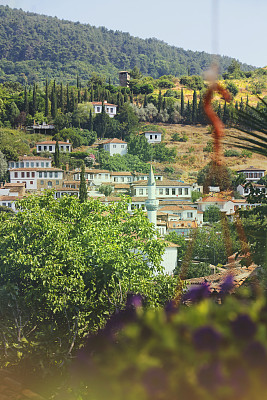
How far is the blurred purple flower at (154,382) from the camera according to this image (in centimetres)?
80

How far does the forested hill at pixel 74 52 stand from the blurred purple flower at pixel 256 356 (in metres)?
123

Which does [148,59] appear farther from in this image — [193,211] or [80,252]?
[80,252]

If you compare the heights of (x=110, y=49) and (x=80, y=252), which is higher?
(x=110, y=49)

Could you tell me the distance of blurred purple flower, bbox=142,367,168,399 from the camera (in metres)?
0.80

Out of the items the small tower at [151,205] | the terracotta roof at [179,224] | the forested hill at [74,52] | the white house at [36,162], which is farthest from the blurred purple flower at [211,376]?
the forested hill at [74,52]

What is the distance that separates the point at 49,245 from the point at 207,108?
7.83 m

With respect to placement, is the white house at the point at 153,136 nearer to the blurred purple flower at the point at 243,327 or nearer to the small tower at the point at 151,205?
the small tower at the point at 151,205

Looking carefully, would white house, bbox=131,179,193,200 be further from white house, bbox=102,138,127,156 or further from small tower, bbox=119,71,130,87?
small tower, bbox=119,71,130,87

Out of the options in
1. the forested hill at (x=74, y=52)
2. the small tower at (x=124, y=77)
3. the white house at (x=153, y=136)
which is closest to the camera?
the white house at (x=153, y=136)

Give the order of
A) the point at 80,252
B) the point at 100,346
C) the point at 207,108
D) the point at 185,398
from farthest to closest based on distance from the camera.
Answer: the point at 80,252
the point at 207,108
the point at 100,346
the point at 185,398

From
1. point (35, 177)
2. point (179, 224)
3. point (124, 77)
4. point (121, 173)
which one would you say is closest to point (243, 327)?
point (179, 224)

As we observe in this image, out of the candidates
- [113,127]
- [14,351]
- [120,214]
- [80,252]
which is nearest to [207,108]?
[14,351]

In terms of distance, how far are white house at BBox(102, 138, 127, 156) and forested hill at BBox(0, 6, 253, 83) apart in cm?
7865

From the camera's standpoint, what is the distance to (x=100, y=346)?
1.03 m
